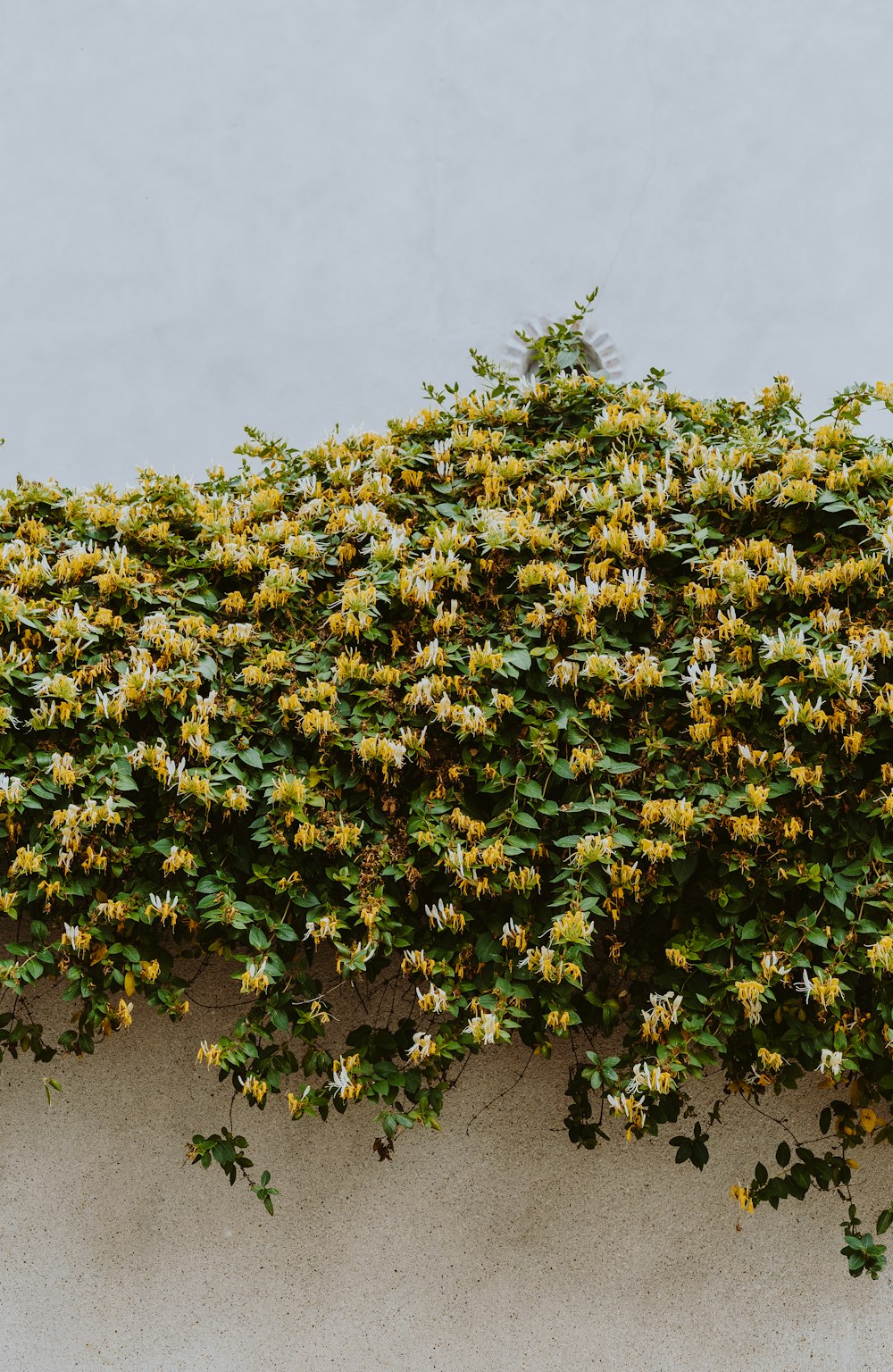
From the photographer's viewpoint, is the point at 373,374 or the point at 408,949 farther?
the point at 373,374

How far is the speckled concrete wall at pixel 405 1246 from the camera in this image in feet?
8.29

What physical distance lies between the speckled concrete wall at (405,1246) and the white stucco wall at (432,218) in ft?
9.22

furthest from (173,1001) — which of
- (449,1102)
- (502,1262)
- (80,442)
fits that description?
(80,442)

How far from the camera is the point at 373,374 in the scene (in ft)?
14.6

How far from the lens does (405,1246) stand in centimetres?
258

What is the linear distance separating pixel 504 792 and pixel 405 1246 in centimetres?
129

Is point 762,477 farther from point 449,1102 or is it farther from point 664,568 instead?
point 449,1102

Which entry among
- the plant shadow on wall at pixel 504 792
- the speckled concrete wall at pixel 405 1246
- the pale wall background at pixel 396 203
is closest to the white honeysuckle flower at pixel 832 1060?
the plant shadow on wall at pixel 504 792

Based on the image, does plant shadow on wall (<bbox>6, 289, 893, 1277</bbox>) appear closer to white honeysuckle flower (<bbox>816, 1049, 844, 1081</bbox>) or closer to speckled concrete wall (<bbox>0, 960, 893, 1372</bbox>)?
white honeysuckle flower (<bbox>816, 1049, 844, 1081</bbox>)

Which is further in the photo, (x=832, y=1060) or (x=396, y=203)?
(x=396, y=203)

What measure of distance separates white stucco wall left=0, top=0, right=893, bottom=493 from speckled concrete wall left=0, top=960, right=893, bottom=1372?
111 inches

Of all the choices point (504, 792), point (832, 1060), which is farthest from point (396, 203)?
point (832, 1060)

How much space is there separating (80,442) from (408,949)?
3.22 metres

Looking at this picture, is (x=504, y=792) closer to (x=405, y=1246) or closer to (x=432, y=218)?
(x=405, y=1246)
